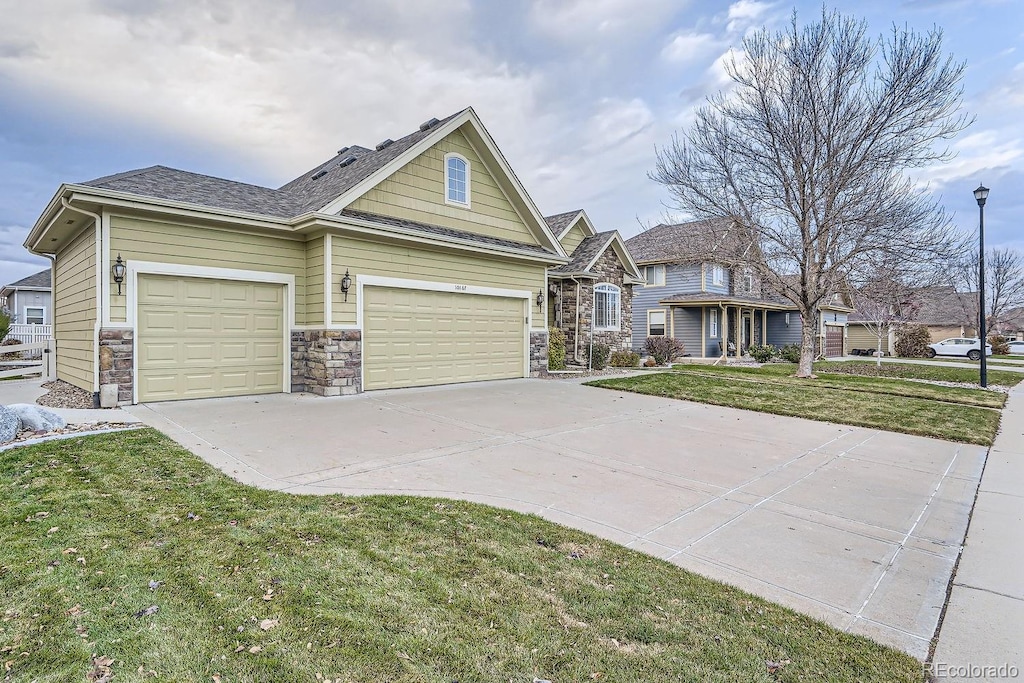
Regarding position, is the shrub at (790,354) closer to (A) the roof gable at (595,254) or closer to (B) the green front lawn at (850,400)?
(B) the green front lawn at (850,400)

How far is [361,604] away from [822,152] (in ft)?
57.6

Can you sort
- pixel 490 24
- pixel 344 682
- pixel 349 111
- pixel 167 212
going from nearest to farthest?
pixel 344 682, pixel 167 212, pixel 490 24, pixel 349 111

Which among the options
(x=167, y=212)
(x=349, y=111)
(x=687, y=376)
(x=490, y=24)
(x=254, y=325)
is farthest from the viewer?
(x=349, y=111)

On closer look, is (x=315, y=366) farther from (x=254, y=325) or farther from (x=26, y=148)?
(x=26, y=148)

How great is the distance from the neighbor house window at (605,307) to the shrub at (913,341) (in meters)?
23.7

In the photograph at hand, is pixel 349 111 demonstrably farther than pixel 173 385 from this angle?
Yes

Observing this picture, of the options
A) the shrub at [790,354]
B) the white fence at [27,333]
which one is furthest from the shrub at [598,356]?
the white fence at [27,333]

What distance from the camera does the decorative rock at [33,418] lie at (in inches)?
256

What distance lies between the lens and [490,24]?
13.1 m

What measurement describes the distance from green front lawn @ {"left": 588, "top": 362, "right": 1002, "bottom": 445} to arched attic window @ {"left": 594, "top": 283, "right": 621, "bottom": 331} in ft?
13.5

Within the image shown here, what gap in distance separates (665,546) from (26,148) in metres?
27.7

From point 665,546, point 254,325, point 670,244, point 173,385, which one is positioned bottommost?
point 665,546

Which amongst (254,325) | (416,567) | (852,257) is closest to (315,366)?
(254,325)

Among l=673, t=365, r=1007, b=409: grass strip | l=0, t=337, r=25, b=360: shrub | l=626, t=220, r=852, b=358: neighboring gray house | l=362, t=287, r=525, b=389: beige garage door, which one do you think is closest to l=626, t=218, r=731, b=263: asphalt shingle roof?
l=626, t=220, r=852, b=358: neighboring gray house
